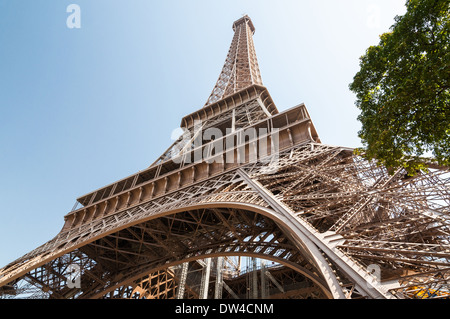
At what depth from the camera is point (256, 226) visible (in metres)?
16.2

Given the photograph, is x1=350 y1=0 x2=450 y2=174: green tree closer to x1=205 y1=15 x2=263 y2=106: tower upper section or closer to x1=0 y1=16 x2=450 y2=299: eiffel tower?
x1=0 y1=16 x2=450 y2=299: eiffel tower

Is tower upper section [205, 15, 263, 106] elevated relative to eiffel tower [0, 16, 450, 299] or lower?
elevated

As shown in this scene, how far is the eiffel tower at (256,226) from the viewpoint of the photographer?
739 centimetres

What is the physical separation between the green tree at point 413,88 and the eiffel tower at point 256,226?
1199 mm

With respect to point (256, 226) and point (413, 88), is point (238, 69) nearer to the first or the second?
point (256, 226)

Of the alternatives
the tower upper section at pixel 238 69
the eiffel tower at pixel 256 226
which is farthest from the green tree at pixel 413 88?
the tower upper section at pixel 238 69

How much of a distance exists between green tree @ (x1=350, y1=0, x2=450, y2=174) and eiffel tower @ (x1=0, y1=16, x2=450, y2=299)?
120 cm

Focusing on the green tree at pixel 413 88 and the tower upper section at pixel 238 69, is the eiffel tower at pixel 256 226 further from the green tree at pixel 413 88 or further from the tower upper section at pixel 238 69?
the tower upper section at pixel 238 69

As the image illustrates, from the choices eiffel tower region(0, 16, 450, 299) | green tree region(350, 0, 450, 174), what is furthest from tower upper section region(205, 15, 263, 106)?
green tree region(350, 0, 450, 174)

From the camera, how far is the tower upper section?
36519 mm

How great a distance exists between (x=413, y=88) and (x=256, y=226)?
34.6 ft

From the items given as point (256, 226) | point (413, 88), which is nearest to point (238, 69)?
point (256, 226)

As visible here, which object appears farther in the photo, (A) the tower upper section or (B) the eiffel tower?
(A) the tower upper section
